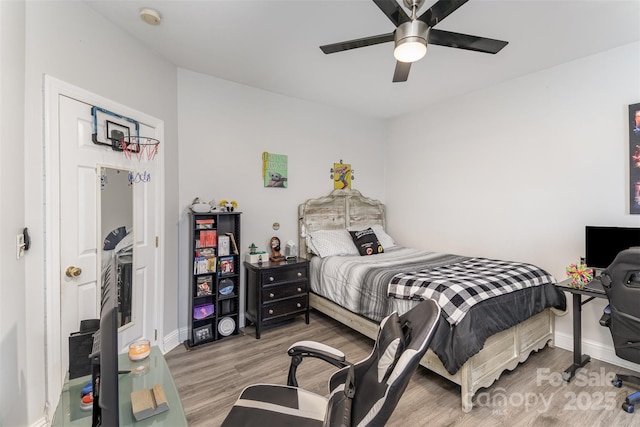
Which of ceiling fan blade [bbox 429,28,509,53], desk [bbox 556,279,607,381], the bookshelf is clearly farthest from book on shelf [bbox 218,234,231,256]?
desk [bbox 556,279,607,381]

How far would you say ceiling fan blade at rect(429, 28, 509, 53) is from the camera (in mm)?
1763

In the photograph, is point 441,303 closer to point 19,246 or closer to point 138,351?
point 138,351

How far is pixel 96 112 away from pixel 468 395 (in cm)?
327

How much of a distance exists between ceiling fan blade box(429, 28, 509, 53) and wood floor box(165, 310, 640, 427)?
2.43m

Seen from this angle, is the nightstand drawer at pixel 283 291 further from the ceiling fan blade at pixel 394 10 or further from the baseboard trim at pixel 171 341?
the ceiling fan blade at pixel 394 10

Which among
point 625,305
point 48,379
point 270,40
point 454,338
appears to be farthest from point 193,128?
point 625,305

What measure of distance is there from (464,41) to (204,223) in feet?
8.60

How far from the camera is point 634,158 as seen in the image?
97.6 inches

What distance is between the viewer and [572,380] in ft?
7.61

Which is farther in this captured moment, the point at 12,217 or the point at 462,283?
the point at 462,283

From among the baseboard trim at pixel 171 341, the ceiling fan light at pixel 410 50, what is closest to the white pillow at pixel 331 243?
the baseboard trim at pixel 171 341

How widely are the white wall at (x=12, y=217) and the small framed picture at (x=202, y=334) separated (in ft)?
4.35

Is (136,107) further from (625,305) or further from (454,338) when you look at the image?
(625,305)

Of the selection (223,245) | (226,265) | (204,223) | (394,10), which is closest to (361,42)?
(394,10)
